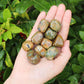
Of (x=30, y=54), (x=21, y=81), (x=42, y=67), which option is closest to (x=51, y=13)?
(x=30, y=54)

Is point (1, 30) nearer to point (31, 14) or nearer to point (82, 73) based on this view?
point (31, 14)

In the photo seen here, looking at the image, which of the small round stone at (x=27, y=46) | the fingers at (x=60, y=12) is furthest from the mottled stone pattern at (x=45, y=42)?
the fingers at (x=60, y=12)

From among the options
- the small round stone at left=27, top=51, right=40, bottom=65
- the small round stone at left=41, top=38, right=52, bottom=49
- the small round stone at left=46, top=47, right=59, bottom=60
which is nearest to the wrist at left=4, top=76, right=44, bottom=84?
the small round stone at left=27, top=51, right=40, bottom=65

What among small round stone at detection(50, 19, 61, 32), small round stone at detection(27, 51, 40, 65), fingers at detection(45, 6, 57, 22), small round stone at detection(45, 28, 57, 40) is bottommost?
small round stone at detection(27, 51, 40, 65)

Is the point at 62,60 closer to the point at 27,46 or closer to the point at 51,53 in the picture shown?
the point at 51,53

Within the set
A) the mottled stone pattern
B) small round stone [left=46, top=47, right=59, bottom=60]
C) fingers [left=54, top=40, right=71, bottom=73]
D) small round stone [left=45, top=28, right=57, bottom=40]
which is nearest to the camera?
fingers [left=54, top=40, right=71, bottom=73]

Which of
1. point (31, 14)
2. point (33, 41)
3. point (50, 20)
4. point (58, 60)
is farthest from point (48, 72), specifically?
point (31, 14)

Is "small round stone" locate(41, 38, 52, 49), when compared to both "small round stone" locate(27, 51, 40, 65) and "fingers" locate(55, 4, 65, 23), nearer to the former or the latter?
"small round stone" locate(27, 51, 40, 65)

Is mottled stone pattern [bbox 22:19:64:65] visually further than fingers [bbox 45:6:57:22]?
No
